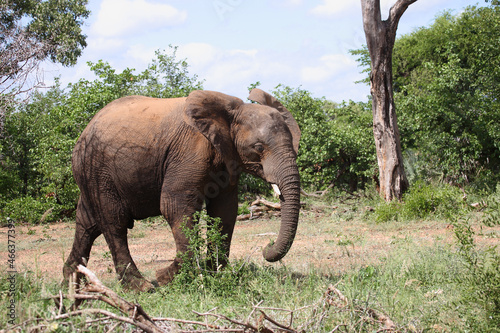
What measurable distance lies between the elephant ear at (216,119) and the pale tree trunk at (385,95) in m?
7.45

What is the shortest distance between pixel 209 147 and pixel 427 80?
A: 59.7ft

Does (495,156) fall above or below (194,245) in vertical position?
above

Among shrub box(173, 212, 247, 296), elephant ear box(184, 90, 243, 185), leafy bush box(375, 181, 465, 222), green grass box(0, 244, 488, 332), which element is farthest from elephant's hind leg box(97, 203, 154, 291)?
leafy bush box(375, 181, 465, 222)

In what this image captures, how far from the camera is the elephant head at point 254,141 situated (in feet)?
17.7

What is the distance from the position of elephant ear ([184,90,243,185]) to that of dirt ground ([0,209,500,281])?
115cm

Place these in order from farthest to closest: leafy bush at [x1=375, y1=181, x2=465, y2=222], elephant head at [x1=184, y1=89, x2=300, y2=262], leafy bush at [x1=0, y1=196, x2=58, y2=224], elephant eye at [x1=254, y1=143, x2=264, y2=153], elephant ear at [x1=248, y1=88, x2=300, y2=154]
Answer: leafy bush at [x1=0, y1=196, x2=58, y2=224]
leafy bush at [x1=375, y1=181, x2=465, y2=222]
elephant ear at [x1=248, y1=88, x2=300, y2=154]
elephant eye at [x1=254, y1=143, x2=264, y2=153]
elephant head at [x1=184, y1=89, x2=300, y2=262]

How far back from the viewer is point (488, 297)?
13.4ft

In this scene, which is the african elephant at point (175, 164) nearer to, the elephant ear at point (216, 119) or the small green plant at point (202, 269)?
the elephant ear at point (216, 119)

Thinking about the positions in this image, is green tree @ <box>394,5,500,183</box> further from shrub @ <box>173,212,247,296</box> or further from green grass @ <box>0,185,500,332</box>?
shrub @ <box>173,212,247,296</box>

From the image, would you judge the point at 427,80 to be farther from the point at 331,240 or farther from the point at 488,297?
the point at 488,297

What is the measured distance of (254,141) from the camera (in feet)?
18.9

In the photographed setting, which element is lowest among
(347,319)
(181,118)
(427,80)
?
(347,319)

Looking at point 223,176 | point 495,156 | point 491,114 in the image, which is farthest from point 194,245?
point 495,156

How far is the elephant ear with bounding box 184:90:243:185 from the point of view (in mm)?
5773
